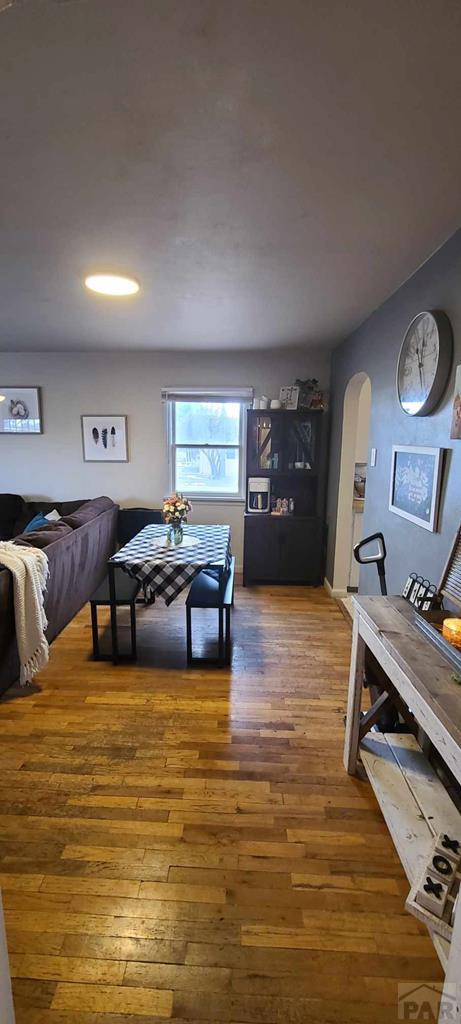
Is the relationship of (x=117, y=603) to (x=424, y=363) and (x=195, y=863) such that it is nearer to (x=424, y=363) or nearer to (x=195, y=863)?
(x=195, y=863)

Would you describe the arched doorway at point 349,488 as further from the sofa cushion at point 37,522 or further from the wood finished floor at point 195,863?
the sofa cushion at point 37,522

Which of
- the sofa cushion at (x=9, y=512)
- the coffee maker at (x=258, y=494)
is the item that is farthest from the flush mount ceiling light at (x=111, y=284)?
the sofa cushion at (x=9, y=512)

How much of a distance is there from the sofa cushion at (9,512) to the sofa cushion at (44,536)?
1.54 m

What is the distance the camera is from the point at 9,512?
4.46 meters

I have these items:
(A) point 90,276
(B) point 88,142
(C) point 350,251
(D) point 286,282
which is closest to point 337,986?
(B) point 88,142

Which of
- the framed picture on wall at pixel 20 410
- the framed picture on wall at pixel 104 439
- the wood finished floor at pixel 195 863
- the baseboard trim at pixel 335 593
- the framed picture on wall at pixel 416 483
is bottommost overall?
the wood finished floor at pixel 195 863

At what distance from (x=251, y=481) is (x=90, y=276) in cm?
243

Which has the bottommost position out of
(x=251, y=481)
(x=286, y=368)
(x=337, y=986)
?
(x=337, y=986)

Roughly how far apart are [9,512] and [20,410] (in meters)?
1.14

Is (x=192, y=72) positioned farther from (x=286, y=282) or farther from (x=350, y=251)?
(x=286, y=282)

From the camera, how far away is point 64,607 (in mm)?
3137

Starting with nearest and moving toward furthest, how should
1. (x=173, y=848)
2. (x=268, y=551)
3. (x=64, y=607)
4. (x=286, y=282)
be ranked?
1. (x=173, y=848)
2. (x=286, y=282)
3. (x=64, y=607)
4. (x=268, y=551)

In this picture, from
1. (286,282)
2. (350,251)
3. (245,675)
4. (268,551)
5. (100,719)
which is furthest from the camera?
(268,551)

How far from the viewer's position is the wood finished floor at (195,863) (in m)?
1.14
